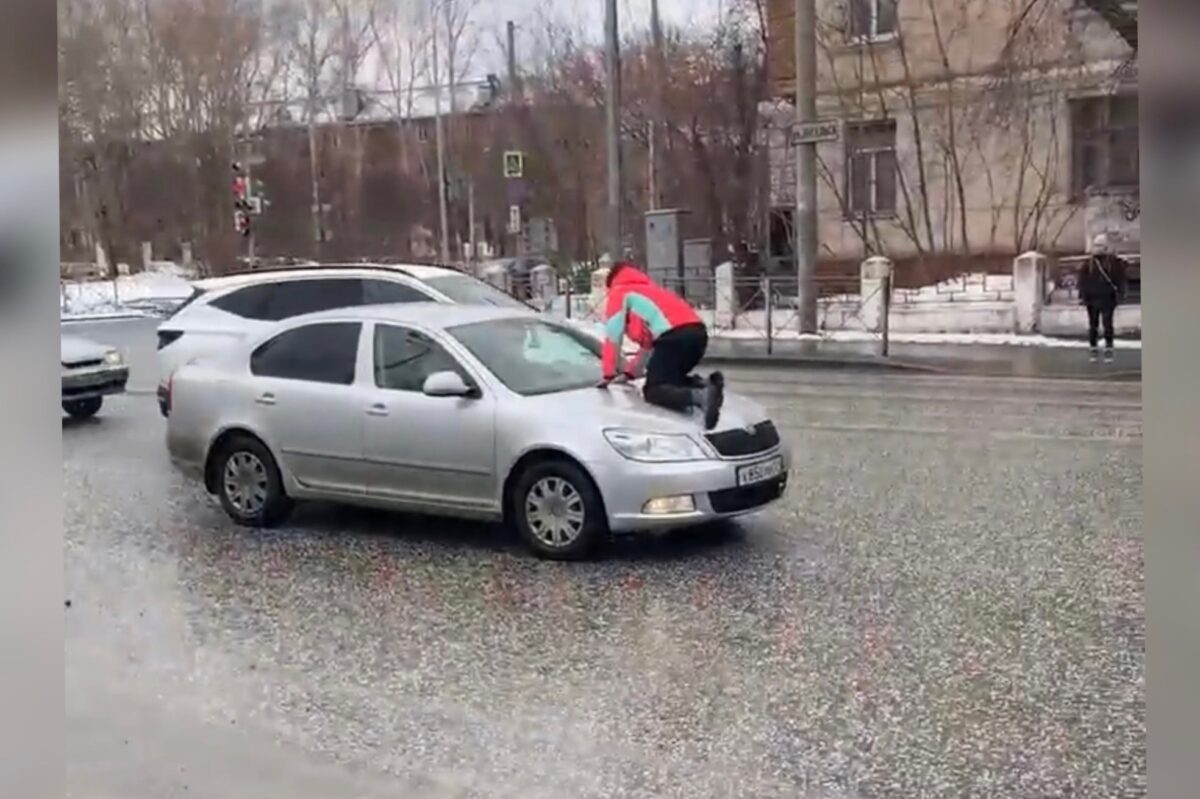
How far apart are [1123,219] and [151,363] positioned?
2.12 metres

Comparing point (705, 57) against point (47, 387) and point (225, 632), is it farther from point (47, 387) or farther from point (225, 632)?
point (225, 632)

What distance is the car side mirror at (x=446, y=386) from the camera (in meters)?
2.76

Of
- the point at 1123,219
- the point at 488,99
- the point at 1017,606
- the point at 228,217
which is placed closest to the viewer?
the point at 1123,219

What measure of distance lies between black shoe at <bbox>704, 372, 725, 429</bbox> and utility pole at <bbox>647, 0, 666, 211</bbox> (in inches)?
14.9

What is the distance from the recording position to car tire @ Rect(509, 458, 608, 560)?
263 centimetres

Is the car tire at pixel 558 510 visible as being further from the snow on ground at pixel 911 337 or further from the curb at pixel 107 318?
the curb at pixel 107 318

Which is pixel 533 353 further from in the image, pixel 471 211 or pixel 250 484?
pixel 250 484

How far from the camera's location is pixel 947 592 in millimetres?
2320

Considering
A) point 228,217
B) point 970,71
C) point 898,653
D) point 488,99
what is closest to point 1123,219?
point 970,71

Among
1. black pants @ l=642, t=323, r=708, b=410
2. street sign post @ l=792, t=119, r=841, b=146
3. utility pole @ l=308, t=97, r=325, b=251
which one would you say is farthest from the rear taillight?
street sign post @ l=792, t=119, r=841, b=146

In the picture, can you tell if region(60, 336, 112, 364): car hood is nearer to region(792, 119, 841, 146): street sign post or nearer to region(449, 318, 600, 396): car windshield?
region(449, 318, 600, 396): car windshield

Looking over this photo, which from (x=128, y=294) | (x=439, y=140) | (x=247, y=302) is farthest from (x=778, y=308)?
(x=128, y=294)

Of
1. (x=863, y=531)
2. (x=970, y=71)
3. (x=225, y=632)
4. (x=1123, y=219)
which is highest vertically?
(x=970, y=71)

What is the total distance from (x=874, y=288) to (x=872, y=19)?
1.74ft
